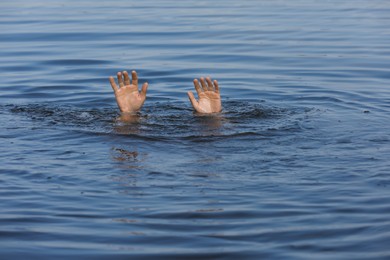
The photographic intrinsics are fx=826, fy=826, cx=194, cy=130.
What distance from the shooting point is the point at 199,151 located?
8.08 metres

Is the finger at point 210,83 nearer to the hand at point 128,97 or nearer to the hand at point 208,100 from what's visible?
the hand at point 208,100

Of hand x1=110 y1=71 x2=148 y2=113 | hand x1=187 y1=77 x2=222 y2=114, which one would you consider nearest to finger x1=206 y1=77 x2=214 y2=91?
hand x1=187 y1=77 x2=222 y2=114

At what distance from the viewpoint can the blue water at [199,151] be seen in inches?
235

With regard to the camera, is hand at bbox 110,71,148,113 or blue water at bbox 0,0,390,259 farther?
hand at bbox 110,71,148,113

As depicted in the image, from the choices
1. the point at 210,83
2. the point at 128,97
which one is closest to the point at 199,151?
the point at 210,83

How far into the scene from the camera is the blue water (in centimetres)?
598

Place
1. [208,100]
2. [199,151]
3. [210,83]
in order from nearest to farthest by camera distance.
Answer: [199,151], [210,83], [208,100]

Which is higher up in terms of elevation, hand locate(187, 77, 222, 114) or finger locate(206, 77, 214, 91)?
finger locate(206, 77, 214, 91)

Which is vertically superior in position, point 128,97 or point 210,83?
point 210,83

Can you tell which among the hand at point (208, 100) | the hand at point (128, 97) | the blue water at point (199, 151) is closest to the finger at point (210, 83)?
the hand at point (208, 100)

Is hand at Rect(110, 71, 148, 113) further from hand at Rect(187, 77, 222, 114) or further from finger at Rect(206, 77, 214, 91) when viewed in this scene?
finger at Rect(206, 77, 214, 91)

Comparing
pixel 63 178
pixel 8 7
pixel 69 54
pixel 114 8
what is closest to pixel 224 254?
pixel 63 178

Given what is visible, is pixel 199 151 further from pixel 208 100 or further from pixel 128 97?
pixel 128 97

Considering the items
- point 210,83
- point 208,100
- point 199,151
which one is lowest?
point 199,151
